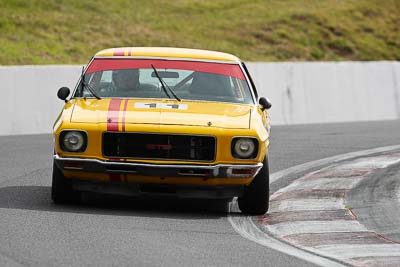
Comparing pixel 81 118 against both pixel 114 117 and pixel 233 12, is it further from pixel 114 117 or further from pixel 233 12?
pixel 233 12

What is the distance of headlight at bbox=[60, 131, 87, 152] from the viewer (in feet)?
33.1

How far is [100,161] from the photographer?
1002 centimetres

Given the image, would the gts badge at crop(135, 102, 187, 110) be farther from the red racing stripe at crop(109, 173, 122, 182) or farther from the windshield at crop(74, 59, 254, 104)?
the red racing stripe at crop(109, 173, 122, 182)

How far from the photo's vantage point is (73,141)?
10133mm

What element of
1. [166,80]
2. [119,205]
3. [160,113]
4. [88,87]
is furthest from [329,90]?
[160,113]

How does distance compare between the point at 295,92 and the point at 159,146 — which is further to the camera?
the point at 295,92

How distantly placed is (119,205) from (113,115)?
894 millimetres

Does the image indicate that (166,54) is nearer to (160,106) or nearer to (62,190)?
(160,106)

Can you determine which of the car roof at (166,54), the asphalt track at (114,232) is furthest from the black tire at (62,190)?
the car roof at (166,54)

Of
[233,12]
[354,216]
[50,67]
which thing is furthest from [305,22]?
[354,216]

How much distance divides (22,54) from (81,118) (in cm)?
1907

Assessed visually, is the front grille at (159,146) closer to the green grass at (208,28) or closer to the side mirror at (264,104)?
the side mirror at (264,104)

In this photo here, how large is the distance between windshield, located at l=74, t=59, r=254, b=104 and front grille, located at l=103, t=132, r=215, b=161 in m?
0.99

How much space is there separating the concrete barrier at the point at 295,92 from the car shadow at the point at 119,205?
326 inches
